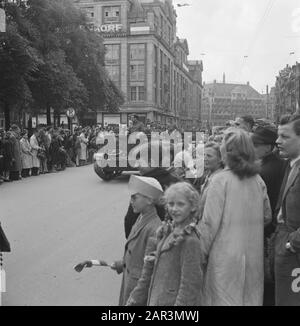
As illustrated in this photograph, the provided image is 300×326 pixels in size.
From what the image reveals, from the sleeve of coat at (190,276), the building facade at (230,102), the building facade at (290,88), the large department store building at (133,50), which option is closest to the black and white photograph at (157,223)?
the sleeve of coat at (190,276)

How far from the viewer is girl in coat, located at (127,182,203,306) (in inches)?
129

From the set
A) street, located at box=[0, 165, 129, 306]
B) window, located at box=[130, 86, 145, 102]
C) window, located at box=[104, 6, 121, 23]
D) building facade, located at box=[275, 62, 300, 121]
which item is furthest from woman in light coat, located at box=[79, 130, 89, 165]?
building facade, located at box=[275, 62, 300, 121]

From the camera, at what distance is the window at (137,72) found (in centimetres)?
7669

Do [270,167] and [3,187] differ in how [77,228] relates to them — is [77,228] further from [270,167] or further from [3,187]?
[3,187]

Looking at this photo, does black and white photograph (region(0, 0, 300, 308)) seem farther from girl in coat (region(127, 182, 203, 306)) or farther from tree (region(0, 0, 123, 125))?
tree (region(0, 0, 123, 125))

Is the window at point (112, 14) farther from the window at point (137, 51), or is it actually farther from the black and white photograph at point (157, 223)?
the black and white photograph at point (157, 223)

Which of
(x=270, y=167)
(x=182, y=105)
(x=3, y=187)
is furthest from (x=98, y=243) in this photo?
(x=182, y=105)

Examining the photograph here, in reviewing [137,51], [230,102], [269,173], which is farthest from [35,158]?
[230,102]

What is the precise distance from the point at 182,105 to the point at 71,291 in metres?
108

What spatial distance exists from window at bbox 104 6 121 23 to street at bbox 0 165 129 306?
63.1 meters

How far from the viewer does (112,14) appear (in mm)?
74938

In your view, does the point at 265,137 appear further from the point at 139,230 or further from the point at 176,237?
the point at 176,237

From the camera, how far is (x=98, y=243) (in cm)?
800

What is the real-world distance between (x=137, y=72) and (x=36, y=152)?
5863cm
